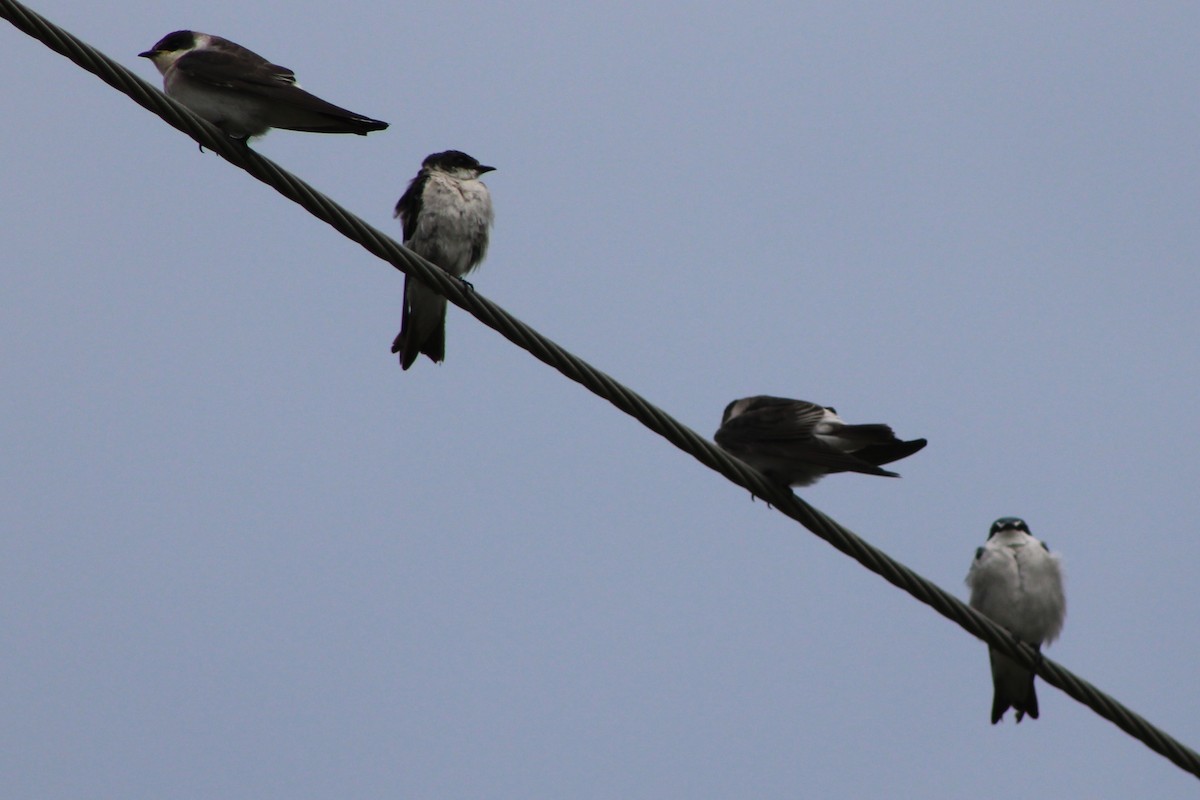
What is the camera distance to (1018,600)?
7.85 m

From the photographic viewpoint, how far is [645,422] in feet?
16.4

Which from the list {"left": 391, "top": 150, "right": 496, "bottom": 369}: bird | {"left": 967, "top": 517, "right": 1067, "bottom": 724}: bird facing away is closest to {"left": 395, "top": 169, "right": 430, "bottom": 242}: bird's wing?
{"left": 391, "top": 150, "right": 496, "bottom": 369}: bird

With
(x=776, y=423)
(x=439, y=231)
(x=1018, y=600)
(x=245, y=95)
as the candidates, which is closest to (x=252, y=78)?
(x=245, y=95)

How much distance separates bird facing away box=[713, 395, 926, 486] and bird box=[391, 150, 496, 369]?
2750mm

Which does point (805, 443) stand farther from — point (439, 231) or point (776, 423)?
point (439, 231)

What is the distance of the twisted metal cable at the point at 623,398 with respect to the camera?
4.95 meters

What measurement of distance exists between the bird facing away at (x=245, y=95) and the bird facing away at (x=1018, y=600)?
401cm

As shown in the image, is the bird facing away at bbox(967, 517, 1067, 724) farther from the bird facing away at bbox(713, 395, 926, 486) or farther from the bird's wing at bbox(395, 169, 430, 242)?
the bird's wing at bbox(395, 169, 430, 242)

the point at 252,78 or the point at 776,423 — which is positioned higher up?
the point at 252,78

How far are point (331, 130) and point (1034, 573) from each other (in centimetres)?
418

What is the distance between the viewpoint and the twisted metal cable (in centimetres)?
495

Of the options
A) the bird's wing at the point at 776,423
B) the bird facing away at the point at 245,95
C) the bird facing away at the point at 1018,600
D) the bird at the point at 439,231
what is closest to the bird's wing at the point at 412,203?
the bird at the point at 439,231

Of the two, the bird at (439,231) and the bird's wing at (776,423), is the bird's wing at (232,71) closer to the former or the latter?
the bird at (439,231)

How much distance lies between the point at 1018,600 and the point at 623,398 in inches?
145
